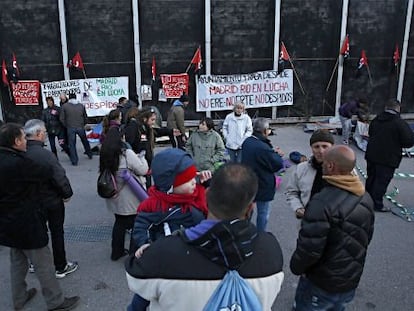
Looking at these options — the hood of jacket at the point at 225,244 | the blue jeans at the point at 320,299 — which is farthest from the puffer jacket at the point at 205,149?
the hood of jacket at the point at 225,244

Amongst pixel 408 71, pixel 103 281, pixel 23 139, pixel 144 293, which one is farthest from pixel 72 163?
pixel 408 71

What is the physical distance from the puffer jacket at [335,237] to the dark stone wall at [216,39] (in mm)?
10991

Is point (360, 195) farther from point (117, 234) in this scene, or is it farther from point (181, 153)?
point (117, 234)

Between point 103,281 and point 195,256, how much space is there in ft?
11.0

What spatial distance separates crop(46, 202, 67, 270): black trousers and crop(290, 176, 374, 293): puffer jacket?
2.70 metres

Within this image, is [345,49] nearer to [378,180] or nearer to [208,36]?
[208,36]

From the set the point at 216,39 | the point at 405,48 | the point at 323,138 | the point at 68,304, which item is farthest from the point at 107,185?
the point at 405,48

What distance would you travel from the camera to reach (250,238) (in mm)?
1811

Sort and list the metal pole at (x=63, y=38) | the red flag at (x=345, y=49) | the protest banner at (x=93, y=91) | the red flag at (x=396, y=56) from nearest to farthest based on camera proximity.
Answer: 1. the metal pole at (x=63, y=38)
2. the protest banner at (x=93, y=91)
3. the red flag at (x=345, y=49)
4. the red flag at (x=396, y=56)

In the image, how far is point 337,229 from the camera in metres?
2.81

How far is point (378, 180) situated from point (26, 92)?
10.9 meters

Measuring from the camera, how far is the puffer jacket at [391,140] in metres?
6.35

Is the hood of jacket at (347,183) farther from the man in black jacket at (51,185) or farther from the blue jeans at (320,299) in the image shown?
the man in black jacket at (51,185)

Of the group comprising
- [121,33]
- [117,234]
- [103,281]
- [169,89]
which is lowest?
[103,281]
